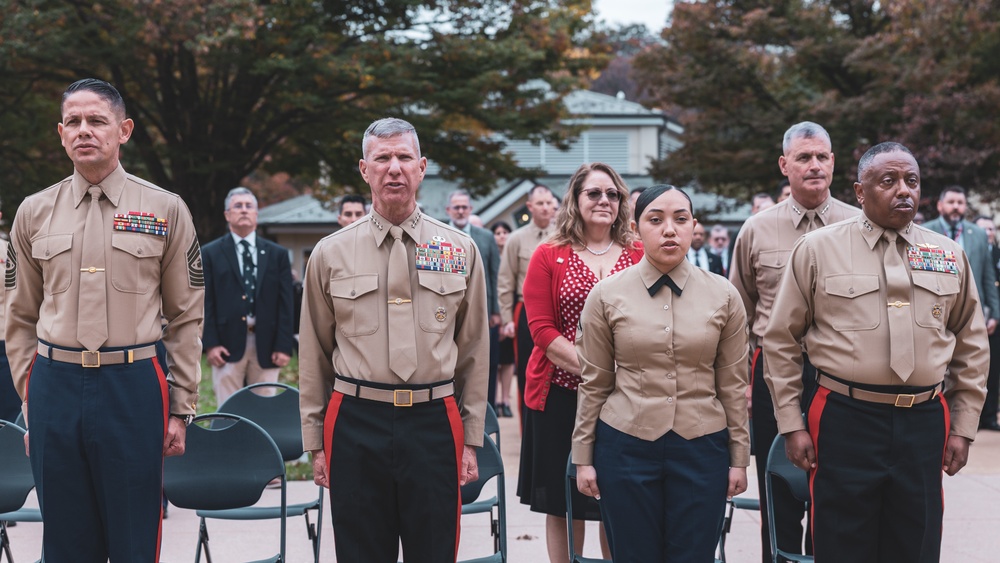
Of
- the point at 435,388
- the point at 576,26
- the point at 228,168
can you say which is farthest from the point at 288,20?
the point at 435,388

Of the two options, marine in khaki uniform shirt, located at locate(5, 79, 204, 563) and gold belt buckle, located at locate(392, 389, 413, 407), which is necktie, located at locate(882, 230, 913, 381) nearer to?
gold belt buckle, located at locate(392, 389, 413, 407)

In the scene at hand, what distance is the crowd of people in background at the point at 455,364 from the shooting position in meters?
3.52

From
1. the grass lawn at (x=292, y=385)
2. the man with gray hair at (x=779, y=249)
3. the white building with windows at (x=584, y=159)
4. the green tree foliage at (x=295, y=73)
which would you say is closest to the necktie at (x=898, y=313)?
the man with gray hair at (x=779, y=249)

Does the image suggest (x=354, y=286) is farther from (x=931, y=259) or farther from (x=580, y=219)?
(x=931, y=259)

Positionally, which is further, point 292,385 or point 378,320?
point 292,385

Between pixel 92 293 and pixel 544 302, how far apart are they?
1925 mm

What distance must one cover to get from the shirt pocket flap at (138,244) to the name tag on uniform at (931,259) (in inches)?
113

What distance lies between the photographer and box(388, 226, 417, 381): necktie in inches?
136

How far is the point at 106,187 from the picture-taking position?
368 cm

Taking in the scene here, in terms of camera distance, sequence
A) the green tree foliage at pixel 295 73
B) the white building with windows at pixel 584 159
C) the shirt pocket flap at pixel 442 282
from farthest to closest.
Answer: the white building with windows at pixel 584 159 → the green tree foliage at pixel 295 73 → the shirt pocket flap at pixel 442 282

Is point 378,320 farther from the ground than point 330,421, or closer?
farther from the ground

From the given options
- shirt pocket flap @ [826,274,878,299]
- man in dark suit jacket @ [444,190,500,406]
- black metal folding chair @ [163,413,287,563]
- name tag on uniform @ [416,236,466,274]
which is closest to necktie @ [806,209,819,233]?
shirt pocket flap @ [826,274,878,299]

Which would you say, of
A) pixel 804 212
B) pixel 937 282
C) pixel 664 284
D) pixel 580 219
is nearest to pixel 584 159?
pixel 804 212

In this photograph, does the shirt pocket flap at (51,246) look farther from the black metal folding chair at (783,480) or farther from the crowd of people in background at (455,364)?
the black metal folding chair at (783,480)
